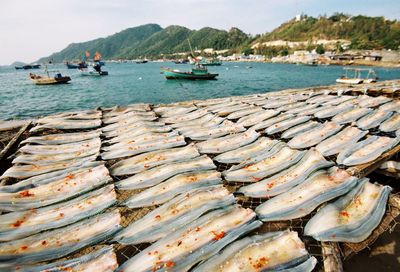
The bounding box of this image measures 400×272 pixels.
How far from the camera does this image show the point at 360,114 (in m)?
10.1

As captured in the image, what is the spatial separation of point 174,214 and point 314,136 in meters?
5.88

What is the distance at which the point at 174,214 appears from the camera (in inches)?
177

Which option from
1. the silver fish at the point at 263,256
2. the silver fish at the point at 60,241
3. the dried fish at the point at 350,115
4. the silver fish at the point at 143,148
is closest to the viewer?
the silver fish at the point at 263,256

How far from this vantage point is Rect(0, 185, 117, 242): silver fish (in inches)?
168

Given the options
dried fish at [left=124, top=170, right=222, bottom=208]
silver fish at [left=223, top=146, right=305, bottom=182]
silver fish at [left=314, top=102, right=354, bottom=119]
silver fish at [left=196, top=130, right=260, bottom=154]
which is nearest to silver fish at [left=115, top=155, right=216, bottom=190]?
dried fish at [left=124, top=170, right=222, bottom=208]

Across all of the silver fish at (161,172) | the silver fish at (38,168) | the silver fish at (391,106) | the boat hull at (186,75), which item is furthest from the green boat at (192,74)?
the silver fish at (161,172)

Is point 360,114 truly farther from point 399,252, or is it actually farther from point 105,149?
point 105,149

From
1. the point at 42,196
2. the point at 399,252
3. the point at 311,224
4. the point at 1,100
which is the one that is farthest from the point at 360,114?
the point at 1,100

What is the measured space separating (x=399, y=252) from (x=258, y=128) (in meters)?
6.00

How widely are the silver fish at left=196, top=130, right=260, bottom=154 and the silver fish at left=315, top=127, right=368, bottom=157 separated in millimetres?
2101

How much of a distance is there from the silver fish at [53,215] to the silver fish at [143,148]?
193 centimetres

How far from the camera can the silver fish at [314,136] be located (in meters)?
7.64

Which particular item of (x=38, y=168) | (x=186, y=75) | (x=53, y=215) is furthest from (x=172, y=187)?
(x=186, y=75)

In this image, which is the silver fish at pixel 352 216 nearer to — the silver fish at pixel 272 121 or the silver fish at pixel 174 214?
the silver fish at pixel 174 214
